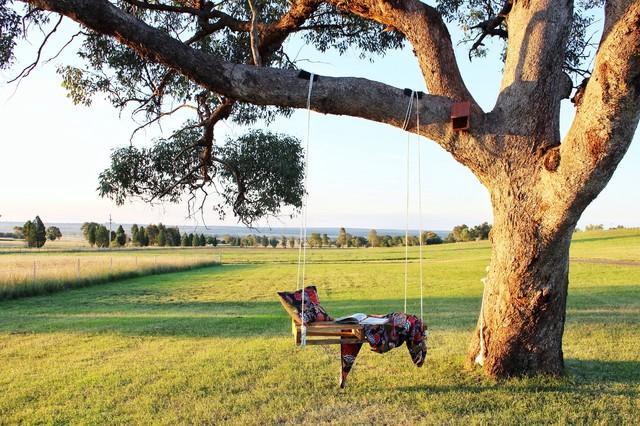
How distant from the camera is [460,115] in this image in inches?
231

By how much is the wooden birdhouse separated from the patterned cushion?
2312 mm

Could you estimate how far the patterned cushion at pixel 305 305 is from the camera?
19.8 feet

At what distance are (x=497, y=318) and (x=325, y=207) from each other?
235 inches

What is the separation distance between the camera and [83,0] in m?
5.32

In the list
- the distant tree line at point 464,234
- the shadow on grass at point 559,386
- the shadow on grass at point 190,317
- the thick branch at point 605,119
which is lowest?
the shadow on grass at point 190,317

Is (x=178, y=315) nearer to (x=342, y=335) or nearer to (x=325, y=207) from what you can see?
(x=325, y=207)

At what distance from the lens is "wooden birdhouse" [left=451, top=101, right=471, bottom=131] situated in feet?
19.2

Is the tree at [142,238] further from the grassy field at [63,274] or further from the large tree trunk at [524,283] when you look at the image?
the large tree trunk at [524,283]

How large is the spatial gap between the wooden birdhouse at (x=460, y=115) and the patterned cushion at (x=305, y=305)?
2.31 meters

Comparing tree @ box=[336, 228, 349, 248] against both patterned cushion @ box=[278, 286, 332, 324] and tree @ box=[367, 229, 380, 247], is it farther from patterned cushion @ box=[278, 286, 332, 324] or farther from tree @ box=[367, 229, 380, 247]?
patterned cushion @ box=[278, 286, 332, 324]

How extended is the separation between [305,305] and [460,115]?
97.3 inches

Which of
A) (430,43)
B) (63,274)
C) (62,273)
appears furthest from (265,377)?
(62,273)

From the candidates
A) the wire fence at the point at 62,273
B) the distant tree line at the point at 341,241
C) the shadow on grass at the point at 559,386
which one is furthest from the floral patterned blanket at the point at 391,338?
the distant tree line at the point at 341,241

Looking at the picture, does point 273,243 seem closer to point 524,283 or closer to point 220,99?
point 220,99
